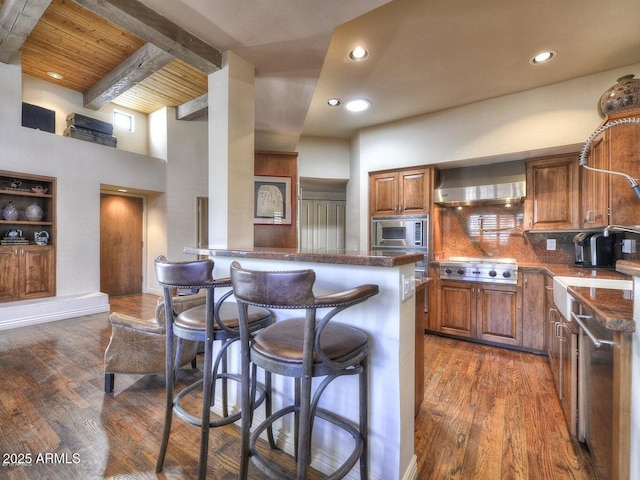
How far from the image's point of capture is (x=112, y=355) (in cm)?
217

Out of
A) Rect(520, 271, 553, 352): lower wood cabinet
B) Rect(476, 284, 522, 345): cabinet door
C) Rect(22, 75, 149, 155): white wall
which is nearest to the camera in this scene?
Rect(520, 271, 553, 352): lower wood cabinet

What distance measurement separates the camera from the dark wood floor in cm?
148

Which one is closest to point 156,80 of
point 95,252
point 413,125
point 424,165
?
point 95,252

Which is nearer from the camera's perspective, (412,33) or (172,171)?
(412,33)

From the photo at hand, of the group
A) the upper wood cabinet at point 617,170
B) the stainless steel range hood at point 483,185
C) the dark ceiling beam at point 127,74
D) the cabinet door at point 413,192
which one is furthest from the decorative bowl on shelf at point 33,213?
the upper wood cabinet at point 617,170

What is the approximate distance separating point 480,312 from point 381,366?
248cm

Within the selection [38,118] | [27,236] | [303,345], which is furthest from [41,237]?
[303,345]

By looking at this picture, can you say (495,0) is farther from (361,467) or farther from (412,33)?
(361,467)

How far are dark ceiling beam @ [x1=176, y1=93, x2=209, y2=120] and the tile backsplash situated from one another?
4316mm

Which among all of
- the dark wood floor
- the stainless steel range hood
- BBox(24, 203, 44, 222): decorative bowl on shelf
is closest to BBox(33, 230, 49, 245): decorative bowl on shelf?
BBox(24, 203, 44, 222): decorative bowl on shelf

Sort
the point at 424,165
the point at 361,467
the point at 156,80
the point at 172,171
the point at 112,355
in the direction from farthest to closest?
1. the point at 172,171
2. the point at 156,80
3. the point at 424,165
4. the point at 112,355
5. the point at 361,467

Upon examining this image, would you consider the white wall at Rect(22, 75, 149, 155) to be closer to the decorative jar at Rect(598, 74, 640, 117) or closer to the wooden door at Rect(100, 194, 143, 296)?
the wooden door at Rect(100, 194, 143, 296)

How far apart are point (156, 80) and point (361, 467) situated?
211 inches

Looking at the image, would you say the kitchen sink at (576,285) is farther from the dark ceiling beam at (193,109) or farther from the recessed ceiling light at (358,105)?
the dark ceiling beam at (193,109)
